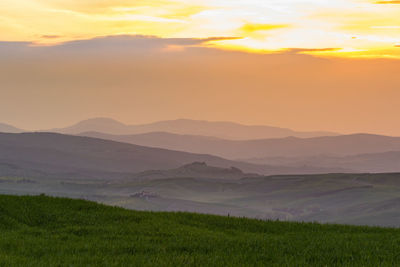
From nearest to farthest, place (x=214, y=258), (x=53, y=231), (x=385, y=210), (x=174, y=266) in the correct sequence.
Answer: (x=174, y=266), (x=214, y=258), (x=53, y=231), (x=385, y=210)

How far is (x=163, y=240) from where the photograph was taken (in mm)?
22953

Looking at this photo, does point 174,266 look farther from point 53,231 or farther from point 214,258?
point 53,231

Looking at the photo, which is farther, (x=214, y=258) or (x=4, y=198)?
(x=4, y=198)

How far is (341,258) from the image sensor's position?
1983 cm

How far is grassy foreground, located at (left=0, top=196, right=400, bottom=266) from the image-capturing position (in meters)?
19.1

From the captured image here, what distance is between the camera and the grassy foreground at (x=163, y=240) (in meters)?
19.1

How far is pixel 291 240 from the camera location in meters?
23.2

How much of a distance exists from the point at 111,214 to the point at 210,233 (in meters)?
5.88

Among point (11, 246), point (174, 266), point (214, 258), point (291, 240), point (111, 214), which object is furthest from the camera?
point (111, 214)

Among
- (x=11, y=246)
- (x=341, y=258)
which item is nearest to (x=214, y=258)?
(x=341, y=258)

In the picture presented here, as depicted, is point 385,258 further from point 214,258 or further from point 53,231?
point 53,231

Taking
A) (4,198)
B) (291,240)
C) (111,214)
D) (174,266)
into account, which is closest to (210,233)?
(291,240)

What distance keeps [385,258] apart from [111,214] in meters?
13.9

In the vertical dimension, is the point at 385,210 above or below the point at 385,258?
below
